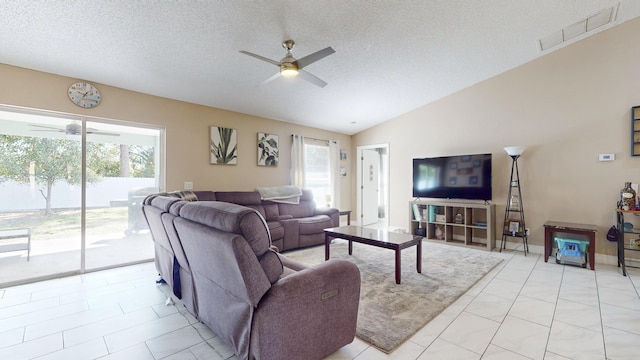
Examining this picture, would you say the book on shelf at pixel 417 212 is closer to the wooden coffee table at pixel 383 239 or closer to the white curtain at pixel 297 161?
the wooden coffee table at pixel 383 239

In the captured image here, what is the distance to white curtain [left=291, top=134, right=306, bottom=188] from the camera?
5.79 metres

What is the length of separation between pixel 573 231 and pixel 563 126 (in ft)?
5.21

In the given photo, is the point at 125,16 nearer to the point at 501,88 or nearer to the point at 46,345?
the point at 46,345

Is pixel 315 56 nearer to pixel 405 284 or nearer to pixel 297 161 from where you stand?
pixel 405 284

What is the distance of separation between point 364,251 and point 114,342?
327 cm

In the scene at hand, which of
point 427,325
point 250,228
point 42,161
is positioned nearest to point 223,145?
point 42,161

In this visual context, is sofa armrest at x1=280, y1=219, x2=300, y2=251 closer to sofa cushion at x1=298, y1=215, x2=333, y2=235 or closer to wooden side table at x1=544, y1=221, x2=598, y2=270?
sofa cushion at x1=298, y1=215, x2=333, y2=235

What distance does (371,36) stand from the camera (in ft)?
10.2

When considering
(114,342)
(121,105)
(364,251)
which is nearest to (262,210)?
(364,251)

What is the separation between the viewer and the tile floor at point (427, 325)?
1.86 m

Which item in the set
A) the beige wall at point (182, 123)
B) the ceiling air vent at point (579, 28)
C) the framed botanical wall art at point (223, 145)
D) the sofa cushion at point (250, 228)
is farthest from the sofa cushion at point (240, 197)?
the ceiling air vent at point (579, 28)

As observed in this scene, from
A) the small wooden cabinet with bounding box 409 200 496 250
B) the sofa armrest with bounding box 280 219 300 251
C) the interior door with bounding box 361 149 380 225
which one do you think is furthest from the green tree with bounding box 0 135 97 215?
the interior door with bounding box 361 149 380 225

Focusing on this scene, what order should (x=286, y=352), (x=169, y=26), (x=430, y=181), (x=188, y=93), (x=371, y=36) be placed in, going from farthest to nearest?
(x=430, y=181), (x=188, y=93), (x=371, y=36), (x=169, y=26), (x=286, y=352)

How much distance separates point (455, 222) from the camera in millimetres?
4922
